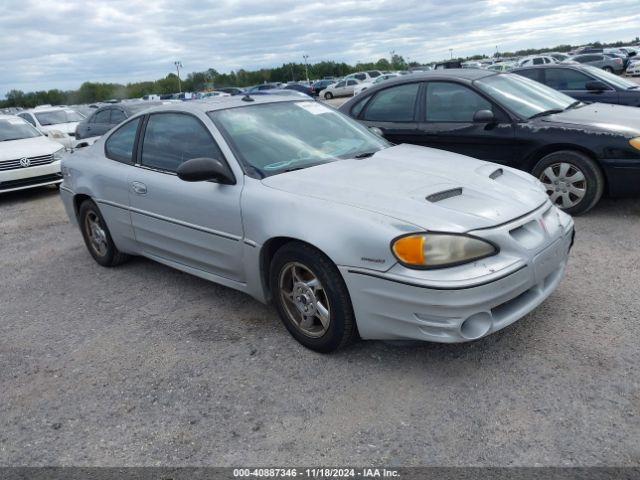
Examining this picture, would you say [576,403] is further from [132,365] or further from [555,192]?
[555,192]

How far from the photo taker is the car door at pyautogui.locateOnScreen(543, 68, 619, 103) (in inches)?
348

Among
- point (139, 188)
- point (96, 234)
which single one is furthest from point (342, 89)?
point (139, 188)

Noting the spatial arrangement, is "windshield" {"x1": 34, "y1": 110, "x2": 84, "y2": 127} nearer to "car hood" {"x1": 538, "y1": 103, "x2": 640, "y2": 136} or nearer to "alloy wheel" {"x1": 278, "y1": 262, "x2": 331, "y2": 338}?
"car hood" {"x1": 538, "y1": 103, "x2": 640, "y2": 136}

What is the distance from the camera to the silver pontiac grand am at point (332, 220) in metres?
2.87

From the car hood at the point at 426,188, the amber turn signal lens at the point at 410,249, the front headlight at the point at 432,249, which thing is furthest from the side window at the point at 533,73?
the amber turn signal lens at the point at 410,249

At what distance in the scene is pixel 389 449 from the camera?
2529 millimetres

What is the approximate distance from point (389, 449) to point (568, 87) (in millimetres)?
8452

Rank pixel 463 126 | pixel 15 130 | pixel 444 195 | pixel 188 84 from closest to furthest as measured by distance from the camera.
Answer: pixel 444 195 → pixel 463 126 → pixel 15 130 → pixel 188 84

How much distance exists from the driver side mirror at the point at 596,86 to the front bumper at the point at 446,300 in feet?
21.2

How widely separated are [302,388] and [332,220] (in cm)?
91

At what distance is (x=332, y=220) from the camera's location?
121 inches

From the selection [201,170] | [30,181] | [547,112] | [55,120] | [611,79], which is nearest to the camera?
[201,170]

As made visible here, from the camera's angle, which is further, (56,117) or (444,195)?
(56,117)

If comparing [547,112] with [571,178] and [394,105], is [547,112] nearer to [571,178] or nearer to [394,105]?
[571,178]
